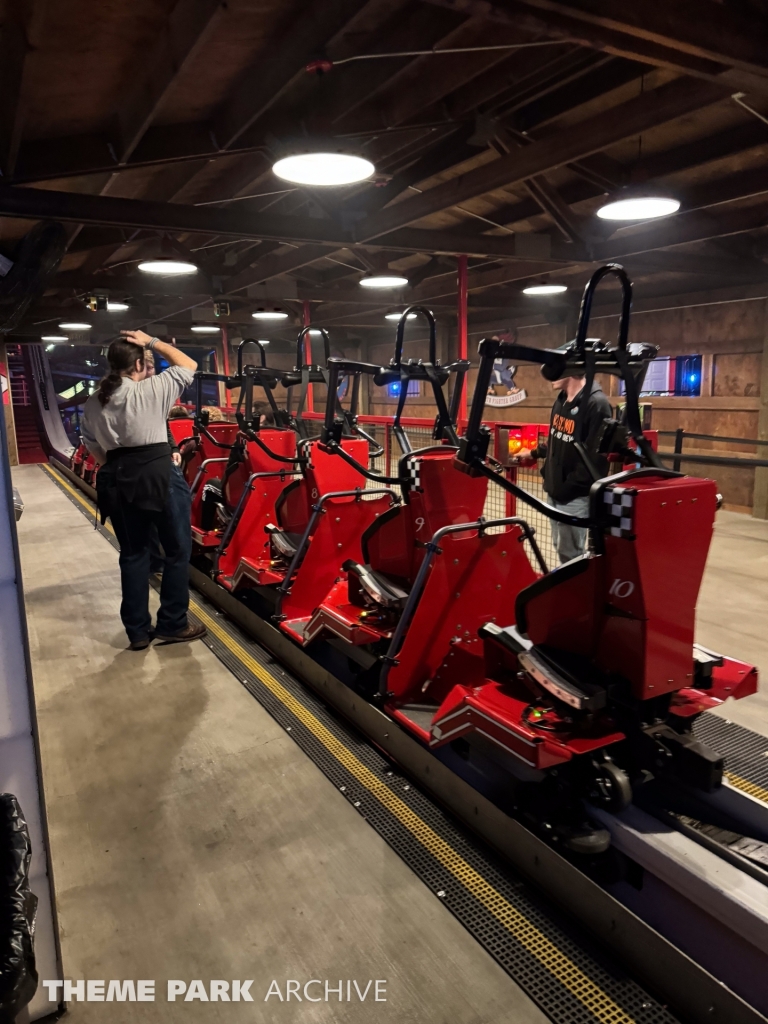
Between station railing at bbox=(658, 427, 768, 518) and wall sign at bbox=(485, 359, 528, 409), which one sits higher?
wall sign at bbox=(485, 359, 528, 409)

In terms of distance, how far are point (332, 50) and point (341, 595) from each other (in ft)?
9.48

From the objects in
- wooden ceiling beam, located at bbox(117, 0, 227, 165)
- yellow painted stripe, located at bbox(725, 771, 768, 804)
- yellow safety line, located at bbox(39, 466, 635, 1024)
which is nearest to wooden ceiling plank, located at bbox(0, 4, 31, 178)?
wooden ceiling beam, located at bbox(117, 0, 227, 165)

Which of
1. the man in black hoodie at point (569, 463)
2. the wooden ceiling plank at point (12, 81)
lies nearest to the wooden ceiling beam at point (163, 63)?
the wooden ceiling plank at point (12, 81)

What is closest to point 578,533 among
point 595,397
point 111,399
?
point 595,397

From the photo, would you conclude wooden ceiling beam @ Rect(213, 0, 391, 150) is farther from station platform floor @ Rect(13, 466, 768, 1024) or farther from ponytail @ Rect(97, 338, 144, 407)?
station platform floor @ Rect(13, 466, 768, 1024)

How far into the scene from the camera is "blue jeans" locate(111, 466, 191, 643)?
3.82 metres

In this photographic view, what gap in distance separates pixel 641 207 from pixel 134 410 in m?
3.50

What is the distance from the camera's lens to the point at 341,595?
A: 11.0 ft

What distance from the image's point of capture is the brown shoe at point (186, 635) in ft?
13.4

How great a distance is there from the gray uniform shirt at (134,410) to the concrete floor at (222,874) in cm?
131

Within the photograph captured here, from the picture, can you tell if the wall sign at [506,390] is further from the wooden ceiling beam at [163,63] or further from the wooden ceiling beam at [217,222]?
the wooden ceiling beam at [163,63]

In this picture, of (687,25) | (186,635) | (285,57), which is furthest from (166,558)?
(687,25)

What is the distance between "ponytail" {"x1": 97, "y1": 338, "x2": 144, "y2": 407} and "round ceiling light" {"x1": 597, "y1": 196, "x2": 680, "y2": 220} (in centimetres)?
315

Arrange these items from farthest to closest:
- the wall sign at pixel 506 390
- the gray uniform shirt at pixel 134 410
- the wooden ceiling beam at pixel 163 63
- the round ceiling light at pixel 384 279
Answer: the wall sign at pixel 506 390 → the round ceiling light at pixel 384 279 → the gray uniform shirt at pixel 134 410 → the wooden ceiling beam at pixel 163 63
